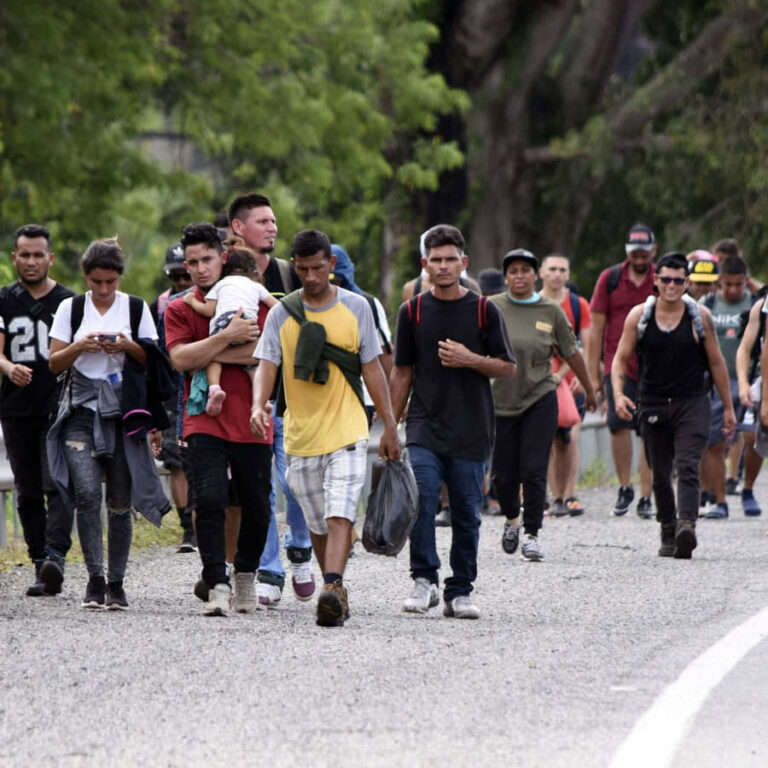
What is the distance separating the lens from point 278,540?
31.6 feet

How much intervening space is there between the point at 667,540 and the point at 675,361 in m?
1.05

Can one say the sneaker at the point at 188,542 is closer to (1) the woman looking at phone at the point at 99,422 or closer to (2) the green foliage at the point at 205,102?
(1) the woman looking at phone at the point at 99,422

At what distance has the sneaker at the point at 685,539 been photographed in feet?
37.8

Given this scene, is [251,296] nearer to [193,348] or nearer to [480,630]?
[193,348]

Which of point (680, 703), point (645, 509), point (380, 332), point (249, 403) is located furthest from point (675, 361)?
point (680, 703)

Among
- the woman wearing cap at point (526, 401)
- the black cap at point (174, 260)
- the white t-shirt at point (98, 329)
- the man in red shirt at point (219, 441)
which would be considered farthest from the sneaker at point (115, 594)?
the woman wearing cap at point (526, 401)

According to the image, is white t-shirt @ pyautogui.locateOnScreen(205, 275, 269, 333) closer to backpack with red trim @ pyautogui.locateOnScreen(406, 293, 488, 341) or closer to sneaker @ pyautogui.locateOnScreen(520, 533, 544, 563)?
backpack with red trim @ pyautogui.locateOnScreen(406, 293, 488, 341)

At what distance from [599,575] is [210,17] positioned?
14.0 meters

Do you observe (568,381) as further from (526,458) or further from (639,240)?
(526,458)

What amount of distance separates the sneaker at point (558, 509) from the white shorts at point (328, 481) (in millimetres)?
6134

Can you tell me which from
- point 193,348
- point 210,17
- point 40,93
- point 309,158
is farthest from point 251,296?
point 309,158

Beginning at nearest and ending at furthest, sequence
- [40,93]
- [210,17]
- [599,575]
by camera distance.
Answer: [599,575], [40,93], [210,17]

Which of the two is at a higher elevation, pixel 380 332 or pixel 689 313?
pixel 689 313

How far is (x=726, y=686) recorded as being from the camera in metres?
7.13
